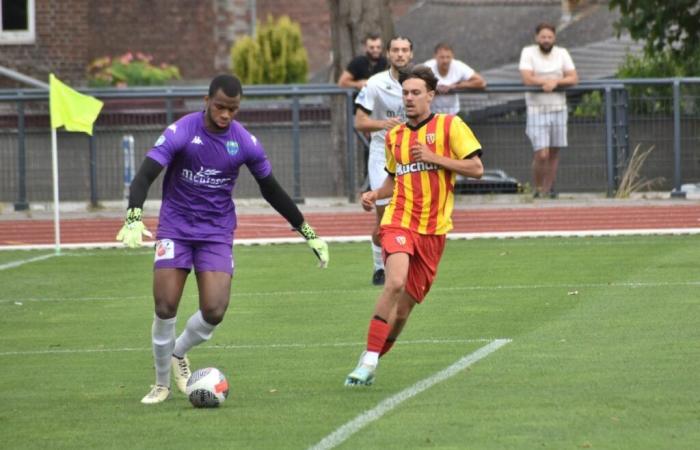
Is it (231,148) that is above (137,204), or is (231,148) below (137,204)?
above

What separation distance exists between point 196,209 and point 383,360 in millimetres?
1939

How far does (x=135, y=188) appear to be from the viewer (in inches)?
369

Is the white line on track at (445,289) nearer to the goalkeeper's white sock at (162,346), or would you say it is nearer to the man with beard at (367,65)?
the man with beard at (367,65)

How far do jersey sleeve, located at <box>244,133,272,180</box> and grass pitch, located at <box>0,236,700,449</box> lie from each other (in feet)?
4.18

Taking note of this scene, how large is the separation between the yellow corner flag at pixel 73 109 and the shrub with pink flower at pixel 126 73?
63.4ft

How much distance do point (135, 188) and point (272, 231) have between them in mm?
11654

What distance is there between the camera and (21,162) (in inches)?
914

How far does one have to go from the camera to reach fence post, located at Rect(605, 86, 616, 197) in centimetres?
2255

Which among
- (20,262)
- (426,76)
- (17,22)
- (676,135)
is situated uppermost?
(17,22)

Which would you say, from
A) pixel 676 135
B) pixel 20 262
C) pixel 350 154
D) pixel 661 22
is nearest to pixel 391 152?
Answer: pixel 20 262

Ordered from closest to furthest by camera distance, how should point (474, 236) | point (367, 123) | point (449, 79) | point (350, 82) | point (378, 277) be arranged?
point (367, 123) < point (378, 277) < point (350, 82) < point (474, 236) < point (449, 79)

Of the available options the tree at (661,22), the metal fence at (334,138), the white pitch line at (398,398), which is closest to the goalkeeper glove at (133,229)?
the white pitch line at (398,398)

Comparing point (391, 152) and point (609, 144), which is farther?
point (609, 144)

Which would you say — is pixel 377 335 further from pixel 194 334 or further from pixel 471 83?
pixel 471 83
